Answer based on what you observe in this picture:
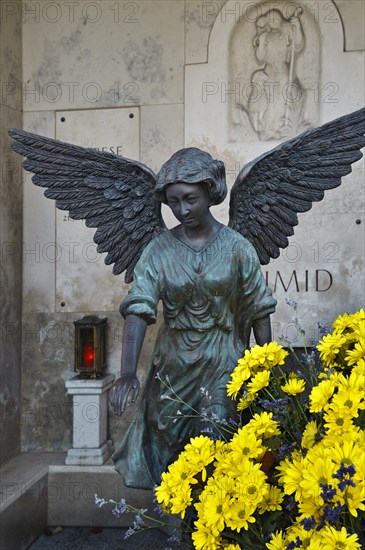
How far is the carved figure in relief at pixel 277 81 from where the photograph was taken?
3.54m

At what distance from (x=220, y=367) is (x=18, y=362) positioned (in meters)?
2.26

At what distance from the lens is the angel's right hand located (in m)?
1.50

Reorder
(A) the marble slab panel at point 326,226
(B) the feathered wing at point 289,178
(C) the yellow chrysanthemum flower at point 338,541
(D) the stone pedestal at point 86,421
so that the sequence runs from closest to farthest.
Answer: (C) the yellow chrysanthemum flower at point 338,541 → (B) the feathered wing at point 289,178 → (D) the stone pedestal at point 86,421 → (A) the marble slab panel at point 326,226

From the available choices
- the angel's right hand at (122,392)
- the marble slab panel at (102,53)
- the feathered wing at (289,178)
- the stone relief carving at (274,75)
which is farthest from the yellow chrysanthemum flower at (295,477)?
the marble slab panel at (102,53)

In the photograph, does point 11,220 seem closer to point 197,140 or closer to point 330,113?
point 197,140

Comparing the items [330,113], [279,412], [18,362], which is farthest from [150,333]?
[279,412]

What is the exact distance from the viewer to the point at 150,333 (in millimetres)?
3479

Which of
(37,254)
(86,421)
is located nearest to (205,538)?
(86,421)

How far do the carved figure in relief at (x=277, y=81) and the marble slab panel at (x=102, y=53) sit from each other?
20.5 inches

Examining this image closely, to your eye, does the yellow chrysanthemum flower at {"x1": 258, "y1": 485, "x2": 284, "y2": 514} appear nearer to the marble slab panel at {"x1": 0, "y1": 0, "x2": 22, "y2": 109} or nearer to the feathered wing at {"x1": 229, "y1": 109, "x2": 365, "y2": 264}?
the feathered wing at {"x1": 229, "y1": 109, "x2": 365, "y2": 264}

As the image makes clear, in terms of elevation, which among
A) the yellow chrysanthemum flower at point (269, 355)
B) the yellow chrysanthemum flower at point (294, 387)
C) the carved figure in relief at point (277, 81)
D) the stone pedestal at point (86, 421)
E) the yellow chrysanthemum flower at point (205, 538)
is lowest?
the stone pedestal at point (86, 421)

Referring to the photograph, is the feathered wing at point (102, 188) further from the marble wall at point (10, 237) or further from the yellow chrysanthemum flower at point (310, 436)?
the marble wall at point (10, 237)

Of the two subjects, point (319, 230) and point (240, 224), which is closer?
point (240, 224)

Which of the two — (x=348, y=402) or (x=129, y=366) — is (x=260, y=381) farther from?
(x=129, y=366)
